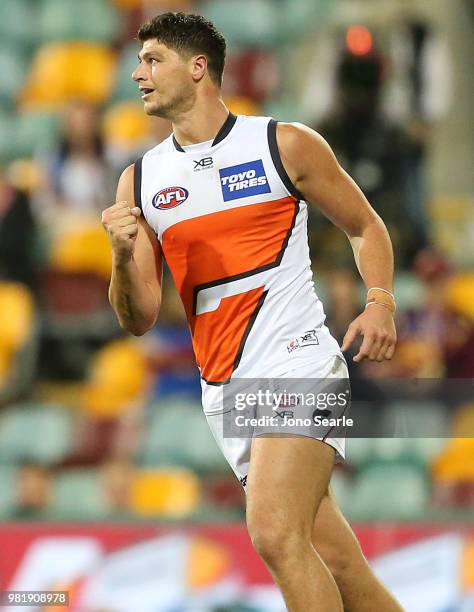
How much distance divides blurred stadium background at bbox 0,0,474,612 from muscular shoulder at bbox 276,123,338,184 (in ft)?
7.60

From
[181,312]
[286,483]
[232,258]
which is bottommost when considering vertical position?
[286,483]

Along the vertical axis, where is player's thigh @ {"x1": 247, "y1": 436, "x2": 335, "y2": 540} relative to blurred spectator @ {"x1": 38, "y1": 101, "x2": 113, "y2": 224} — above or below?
below

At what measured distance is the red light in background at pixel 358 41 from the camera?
8883 millimetres

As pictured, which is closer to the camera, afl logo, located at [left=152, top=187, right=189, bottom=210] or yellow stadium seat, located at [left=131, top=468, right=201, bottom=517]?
afl logo, located at [left=152, top=187, right=189, bottom=210]

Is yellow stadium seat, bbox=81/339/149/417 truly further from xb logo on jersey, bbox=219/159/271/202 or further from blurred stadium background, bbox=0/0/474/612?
xb logo on jersey, bbox=219/159/271/202

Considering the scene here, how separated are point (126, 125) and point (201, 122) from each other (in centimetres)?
569

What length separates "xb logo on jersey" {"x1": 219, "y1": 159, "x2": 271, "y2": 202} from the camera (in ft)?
13.8

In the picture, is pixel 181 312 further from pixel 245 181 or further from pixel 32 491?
pixel 245 181

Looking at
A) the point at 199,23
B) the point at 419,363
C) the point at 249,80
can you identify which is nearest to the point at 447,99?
the point at 249,80

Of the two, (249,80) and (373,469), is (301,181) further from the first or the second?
(249,80)

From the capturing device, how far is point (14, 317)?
8523mm

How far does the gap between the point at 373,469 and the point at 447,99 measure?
12.5 ft

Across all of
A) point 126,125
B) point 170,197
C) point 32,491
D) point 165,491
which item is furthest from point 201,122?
point 126,125

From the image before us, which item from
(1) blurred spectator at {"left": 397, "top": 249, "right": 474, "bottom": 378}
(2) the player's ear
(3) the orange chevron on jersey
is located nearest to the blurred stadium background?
(1) blurred spectator at {"left": 397, "top": 249, "right": 474, "bottom": 378}
